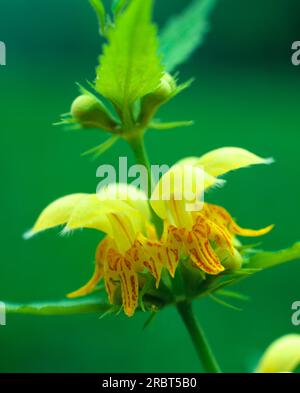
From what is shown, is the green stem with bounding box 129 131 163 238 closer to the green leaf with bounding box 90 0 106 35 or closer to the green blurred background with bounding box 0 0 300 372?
the green leaf with bounding box 90 0 106 35

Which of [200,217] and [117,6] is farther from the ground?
[117,6]

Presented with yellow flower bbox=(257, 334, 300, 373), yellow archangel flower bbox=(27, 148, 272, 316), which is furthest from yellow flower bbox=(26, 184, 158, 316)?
yellow flower bbox=(257, 334, 300, 373)

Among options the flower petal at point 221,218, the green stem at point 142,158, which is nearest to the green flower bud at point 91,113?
the green stem at point 142,158

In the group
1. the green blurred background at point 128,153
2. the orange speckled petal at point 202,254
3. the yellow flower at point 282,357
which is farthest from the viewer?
the green blurred background at point 128,153

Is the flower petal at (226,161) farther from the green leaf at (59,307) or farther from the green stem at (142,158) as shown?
the green leaf at (59,307)

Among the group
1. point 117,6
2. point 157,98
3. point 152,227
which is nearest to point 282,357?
point 152,227

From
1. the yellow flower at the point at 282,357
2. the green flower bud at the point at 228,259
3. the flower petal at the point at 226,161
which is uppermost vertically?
the flower petal at the point at 226,161

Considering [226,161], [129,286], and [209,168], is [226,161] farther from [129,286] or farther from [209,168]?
[129,286]
